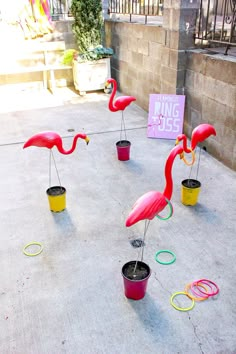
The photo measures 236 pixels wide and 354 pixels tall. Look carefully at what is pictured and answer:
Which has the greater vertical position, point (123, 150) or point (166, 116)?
point (166, 116)

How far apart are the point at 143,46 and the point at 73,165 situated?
3.18 m

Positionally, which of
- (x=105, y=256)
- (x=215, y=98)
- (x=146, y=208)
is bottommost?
(x=105, y=256)

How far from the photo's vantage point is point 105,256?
2996 mm

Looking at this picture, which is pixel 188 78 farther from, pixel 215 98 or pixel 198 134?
pixel 198 134

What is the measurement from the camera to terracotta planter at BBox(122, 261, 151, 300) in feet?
7.98

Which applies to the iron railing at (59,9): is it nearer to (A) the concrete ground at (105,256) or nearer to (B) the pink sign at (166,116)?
(B) the pink sign at (166,116)

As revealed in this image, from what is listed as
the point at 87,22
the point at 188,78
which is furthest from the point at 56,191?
the point at 87,22

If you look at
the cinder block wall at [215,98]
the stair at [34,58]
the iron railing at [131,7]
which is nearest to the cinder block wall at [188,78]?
the cinder block wall at [215,98]

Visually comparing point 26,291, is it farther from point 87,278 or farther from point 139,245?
point 139,245

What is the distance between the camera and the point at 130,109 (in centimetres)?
696

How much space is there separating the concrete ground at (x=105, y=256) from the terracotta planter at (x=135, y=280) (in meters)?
0.07

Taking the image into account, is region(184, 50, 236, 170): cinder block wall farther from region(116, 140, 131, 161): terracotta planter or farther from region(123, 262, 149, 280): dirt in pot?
region(123, 262, 149, 280): dirt in pot

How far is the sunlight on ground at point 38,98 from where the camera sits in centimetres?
732

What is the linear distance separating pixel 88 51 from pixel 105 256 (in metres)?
5.80
